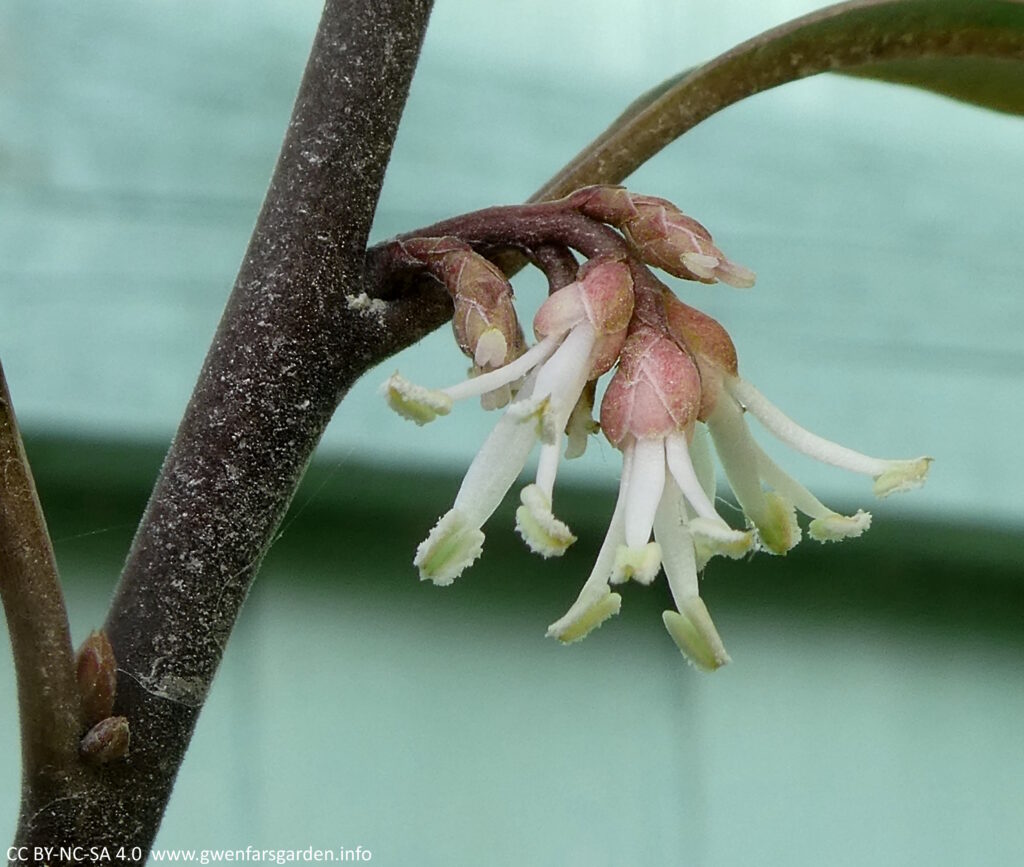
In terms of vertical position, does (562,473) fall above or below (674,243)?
below

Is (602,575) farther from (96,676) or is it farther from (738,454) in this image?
(96,676)

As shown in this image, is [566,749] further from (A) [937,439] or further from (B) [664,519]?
(B) [664,519]

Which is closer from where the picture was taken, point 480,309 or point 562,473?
point 480,309

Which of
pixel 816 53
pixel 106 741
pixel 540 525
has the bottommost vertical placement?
pixel 106 741

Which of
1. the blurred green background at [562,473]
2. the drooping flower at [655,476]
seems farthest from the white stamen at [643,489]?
the blurred green background at [562,473]

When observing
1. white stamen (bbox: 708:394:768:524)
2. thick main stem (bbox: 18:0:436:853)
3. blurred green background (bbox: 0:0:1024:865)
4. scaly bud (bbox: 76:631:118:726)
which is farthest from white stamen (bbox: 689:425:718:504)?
blurred green background (bbox: 0:0:1024:865)

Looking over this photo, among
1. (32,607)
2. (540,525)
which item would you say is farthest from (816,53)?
(32,607)

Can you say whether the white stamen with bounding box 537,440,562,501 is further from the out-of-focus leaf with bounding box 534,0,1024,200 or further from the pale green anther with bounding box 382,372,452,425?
the out-of-focus leaf with bounding box 534,0,1024,200
